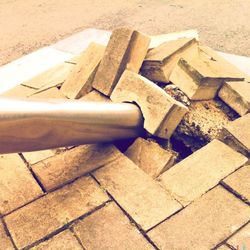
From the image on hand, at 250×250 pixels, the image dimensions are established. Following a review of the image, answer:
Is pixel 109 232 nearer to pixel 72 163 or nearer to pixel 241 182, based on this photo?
pixel 72 163

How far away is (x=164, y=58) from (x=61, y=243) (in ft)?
5.40

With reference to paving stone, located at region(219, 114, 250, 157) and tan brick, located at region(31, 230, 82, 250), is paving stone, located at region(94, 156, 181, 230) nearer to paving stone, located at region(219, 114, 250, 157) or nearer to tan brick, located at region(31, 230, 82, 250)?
tan brick, located at region(31, 230, 82, 250)

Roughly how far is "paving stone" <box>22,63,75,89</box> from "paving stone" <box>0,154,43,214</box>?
100 centimetres

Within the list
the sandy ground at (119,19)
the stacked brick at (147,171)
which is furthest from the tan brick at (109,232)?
the sandy ground at (119,19)

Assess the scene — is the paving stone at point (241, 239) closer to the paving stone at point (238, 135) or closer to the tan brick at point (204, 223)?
the tan brick at point (204, 223)

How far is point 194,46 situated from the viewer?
10.2ft

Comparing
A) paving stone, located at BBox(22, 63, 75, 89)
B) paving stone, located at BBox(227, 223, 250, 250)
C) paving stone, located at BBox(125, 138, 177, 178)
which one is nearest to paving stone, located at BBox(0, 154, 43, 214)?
paving stone, located at BBox(125, 138, 177, 178)

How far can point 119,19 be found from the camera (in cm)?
650

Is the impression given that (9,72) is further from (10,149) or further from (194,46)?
(10,149)

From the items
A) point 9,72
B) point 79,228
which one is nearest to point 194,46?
point 79,228

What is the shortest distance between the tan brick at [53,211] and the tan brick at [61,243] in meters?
0.05

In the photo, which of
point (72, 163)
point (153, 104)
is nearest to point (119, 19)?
point (153, 104)

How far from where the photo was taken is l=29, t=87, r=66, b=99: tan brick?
10.1ft

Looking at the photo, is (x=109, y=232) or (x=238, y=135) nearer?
(x=109, y=232)
